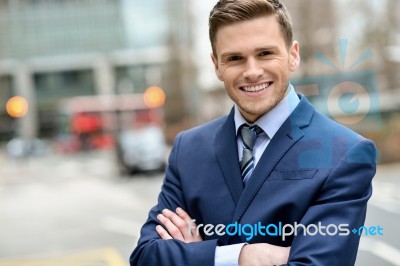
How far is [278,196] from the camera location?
1.71 metres

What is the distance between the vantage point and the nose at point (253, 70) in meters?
1.74

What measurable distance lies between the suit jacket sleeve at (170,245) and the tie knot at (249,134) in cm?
27

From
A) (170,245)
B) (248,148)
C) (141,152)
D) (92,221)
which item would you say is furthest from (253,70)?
(141,152)

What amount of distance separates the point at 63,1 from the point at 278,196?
55741mm

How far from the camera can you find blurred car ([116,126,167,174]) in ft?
57.1

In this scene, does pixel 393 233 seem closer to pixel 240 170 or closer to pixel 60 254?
pixel 60 254

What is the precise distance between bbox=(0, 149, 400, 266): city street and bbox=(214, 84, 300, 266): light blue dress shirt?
2.19 metres

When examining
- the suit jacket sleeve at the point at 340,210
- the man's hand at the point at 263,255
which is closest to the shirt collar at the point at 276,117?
the suit jacket sleeve at the point at 340,210

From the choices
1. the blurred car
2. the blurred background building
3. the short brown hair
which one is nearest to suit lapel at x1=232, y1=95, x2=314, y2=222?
the short brown hair

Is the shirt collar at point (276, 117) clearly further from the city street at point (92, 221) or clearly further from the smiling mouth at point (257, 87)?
the city street at point (92, 221)

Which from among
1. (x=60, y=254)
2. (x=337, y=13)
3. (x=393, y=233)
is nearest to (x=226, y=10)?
(x=337, y=13)

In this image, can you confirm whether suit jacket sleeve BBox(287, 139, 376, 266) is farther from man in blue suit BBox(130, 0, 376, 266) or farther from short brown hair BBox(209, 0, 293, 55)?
short brown hair BBox(209, 0, 293, 55)

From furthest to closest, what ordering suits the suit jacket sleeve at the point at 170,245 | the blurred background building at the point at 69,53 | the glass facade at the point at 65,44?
1. the glass facade at the point at 65,44
2. the blurred background building at the point at 69,53
3. the suit jacket sleeve at the point at 170,245

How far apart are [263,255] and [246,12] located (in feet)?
2.33
